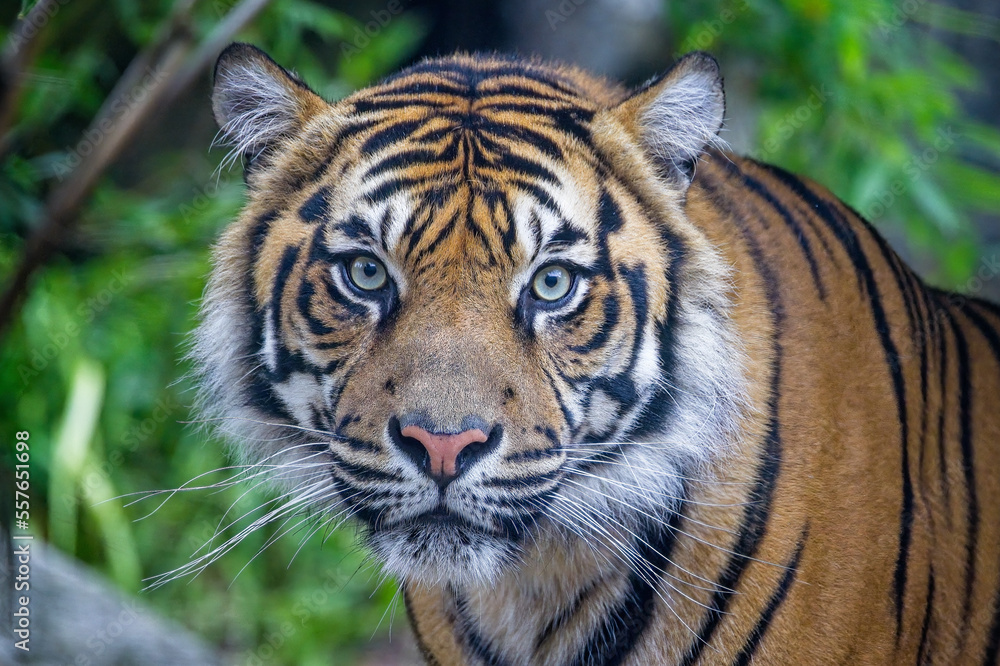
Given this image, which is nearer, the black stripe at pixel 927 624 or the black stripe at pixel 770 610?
the black stripe at pixel 770 610

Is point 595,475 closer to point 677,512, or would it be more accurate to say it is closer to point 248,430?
point 677,512

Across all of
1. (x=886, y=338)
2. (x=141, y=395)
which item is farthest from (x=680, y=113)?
(x=141, y=395)

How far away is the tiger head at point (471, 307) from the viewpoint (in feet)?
5.08

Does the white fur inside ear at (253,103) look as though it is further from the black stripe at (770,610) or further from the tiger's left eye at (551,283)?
the black stripe at (770,610)

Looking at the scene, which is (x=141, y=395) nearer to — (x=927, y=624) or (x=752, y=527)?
(x=752, y=527)

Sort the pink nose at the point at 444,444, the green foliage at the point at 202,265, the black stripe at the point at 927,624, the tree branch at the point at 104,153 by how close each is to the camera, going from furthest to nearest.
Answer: the green foliage at the point at 202,265, the black stripe at the point at 927,624, the pink nose at the point at 444,444, the tree branch at the point at 104,153

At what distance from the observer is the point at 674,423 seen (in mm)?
1762

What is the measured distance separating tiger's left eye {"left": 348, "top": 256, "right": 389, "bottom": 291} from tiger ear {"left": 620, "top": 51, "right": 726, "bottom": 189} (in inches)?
21.4

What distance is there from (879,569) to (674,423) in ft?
1.44

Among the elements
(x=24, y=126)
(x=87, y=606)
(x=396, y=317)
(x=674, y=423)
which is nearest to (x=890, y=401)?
(x=674, y=423)

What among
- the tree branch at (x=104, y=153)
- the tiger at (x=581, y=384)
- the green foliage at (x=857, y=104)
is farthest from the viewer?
the green foliage at (x=857, y=104)

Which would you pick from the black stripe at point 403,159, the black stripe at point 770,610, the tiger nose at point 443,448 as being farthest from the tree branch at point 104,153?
the black stripe at point 770,610

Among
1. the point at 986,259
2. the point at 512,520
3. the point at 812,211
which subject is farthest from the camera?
the point at 986,259

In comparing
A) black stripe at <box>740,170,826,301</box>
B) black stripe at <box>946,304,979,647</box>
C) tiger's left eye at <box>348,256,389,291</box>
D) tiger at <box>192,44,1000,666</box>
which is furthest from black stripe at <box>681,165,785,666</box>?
tiger's left eye at <box>348,256,389,291</box>
